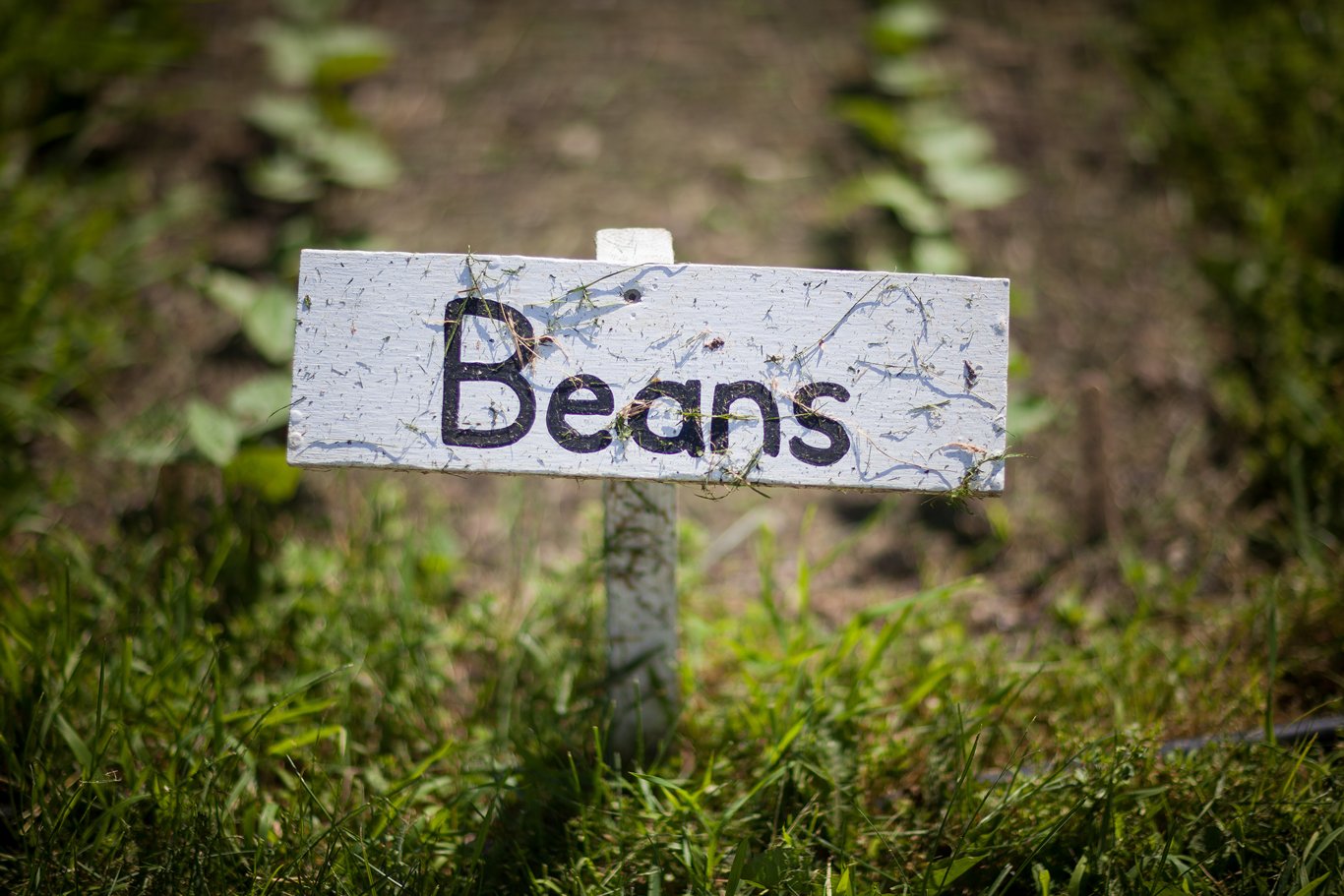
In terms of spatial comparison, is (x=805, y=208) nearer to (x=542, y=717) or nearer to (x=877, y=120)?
(x=877, y=120)

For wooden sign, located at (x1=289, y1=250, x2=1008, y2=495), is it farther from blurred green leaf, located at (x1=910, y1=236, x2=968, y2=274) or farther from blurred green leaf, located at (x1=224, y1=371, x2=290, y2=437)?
blurred green leaf, located at (x1=910, y1=236, x2=968, y2=274)

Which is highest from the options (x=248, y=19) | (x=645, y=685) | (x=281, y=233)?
(x=248, y=19)

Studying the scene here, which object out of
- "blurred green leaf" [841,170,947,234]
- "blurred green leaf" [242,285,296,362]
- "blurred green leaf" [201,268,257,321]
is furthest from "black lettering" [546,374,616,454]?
"blurred green leaf" [841,170,947,234]

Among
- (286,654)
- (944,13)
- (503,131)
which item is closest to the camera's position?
(286,654)

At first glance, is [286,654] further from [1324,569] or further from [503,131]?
[1324,569]

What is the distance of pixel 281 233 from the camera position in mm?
2305

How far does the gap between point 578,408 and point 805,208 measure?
160 cm

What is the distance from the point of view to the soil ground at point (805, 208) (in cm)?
192

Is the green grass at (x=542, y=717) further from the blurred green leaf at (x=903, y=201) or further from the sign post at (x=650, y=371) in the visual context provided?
the blurred green leaf at (x=903, y=201)

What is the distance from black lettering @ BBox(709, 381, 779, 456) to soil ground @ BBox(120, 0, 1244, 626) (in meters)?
0.83

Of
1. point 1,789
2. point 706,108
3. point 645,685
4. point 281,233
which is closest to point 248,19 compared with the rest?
point 281,233

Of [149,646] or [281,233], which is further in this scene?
[281,233]

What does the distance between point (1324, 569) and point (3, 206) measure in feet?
10.9

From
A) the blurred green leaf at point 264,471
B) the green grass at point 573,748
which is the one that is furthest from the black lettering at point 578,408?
the blurred green leaf at point 264,471
